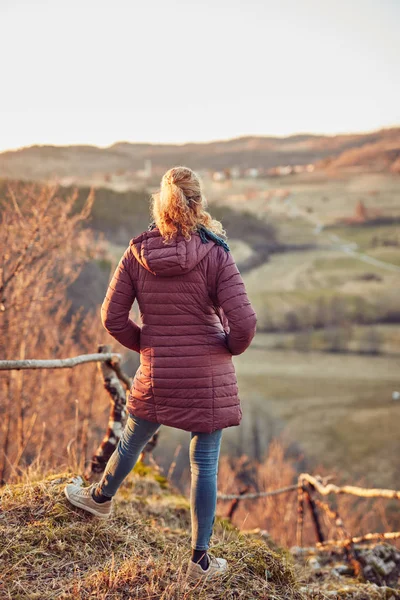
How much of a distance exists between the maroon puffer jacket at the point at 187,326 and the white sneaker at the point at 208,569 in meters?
0.66

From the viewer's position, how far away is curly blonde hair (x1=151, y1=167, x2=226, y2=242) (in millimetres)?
2619

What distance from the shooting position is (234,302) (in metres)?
2.55

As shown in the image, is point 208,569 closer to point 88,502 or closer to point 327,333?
point 88,502

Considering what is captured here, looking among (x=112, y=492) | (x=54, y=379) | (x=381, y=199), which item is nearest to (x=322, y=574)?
(x=112, y=492)

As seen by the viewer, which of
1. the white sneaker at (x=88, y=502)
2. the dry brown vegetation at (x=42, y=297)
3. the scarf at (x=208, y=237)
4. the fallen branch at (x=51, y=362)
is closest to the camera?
the scarf at (x=208, y=237)

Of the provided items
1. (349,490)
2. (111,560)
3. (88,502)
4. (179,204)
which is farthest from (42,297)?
(179,204)

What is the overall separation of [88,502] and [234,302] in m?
1.43

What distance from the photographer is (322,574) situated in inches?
166

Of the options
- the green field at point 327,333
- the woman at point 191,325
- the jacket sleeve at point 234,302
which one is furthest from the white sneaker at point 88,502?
the green field at point 327,333

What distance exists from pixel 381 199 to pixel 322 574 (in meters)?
114

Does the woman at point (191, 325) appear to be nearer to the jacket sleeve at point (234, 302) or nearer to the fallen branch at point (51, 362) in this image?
the jacket sleeve at point (234, 302)

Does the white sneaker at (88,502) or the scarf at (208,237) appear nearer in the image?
the scarf at (208,237)

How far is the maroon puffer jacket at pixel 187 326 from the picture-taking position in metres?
2.59

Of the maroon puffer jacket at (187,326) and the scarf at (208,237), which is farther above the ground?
the scarf at (208,237)
